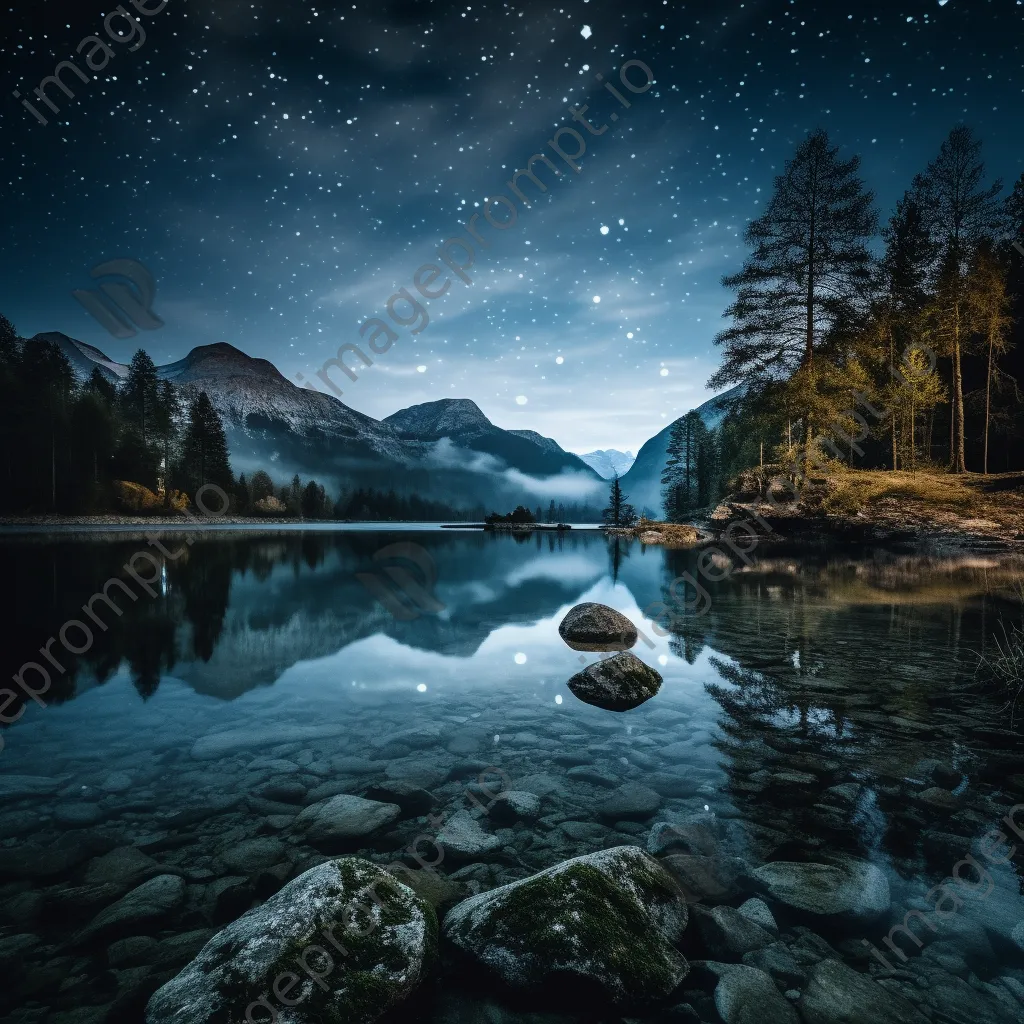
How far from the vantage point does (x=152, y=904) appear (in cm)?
345

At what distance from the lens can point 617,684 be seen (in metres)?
7.65

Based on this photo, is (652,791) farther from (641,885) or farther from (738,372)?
(738,372)

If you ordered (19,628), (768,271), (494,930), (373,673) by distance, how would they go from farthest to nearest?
(768,271), (19,628), (373,673), (494,930)

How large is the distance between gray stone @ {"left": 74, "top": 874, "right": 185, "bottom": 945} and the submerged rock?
4219mm

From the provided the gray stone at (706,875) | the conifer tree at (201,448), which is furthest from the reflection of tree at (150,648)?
the conifer tree at (201,448)

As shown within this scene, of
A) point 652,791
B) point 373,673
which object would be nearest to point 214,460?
point 373,673

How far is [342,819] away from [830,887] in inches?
154

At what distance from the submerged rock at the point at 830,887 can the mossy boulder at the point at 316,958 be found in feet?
7.97

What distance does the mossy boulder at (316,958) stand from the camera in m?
2.43

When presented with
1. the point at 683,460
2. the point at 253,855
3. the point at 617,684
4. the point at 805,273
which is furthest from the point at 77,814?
the point at 683,460

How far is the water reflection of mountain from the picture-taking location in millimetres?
9812

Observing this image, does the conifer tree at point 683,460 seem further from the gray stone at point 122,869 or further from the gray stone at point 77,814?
the gray stone at point 122,869

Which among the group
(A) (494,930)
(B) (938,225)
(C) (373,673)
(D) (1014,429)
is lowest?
(C) (373,673)

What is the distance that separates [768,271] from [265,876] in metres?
34.5
